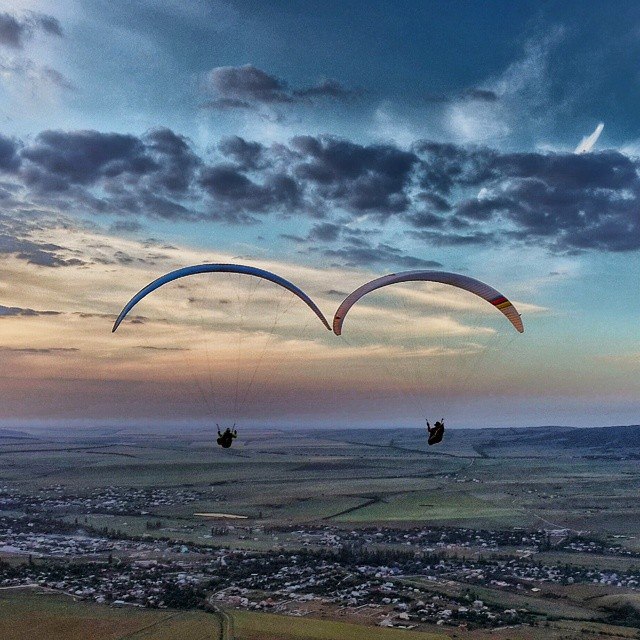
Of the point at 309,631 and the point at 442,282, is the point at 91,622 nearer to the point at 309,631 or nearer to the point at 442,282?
the point at 309,631

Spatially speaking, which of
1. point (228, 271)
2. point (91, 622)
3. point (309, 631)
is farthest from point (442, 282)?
point (91, 622)

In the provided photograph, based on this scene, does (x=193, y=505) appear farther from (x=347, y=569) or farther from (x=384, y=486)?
(x=347, y=569)

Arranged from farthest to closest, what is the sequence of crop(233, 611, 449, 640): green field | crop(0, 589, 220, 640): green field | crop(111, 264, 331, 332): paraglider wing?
crop(0, 589, 220, 640): green field < crop(233, 611, 449, 640): green field < crop(111, 264, 331, 332): paraglider wing

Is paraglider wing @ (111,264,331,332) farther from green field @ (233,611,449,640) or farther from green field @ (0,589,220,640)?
green field @ (0,589,220,640)

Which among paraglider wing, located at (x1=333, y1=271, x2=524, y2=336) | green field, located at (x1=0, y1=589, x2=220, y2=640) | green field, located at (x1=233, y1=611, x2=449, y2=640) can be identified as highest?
paraglider wing, located at (x1=333, y1=271, x2=524, y2=336)

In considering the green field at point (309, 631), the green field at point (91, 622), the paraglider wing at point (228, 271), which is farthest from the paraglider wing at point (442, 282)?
the green field at point (91, 622)

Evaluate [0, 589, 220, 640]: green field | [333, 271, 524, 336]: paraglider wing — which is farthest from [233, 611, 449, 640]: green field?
[333, 271, 524, 336]: paraglider wing

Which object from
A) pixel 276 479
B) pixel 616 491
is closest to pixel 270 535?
pixel 276 479

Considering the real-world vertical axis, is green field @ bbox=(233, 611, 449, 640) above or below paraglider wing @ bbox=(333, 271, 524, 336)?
below

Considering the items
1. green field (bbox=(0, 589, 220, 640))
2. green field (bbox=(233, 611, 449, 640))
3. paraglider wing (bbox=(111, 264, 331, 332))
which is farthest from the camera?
green field (bbox=(0, 589, 220, 640))
